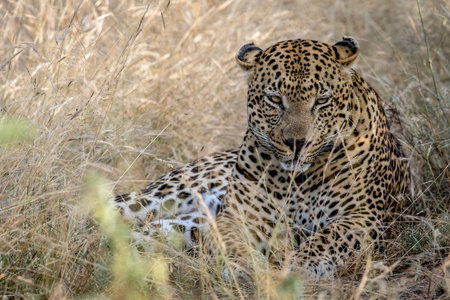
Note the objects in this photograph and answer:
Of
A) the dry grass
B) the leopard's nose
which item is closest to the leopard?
the leopard's nose

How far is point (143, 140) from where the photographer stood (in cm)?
664

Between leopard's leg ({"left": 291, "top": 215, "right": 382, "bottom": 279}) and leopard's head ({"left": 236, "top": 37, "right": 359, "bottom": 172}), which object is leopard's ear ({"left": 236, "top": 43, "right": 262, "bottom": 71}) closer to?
leopard's head ({"left": 236, "top": 37, "right": 359, "bottom": 172})

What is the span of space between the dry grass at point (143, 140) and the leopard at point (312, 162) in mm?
254

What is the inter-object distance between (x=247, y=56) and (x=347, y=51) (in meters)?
0.71

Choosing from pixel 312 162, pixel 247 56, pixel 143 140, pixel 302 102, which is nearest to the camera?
pixel 302 102

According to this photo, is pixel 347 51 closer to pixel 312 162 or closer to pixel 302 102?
pixel 302 102

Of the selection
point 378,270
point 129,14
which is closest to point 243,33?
point 129,14

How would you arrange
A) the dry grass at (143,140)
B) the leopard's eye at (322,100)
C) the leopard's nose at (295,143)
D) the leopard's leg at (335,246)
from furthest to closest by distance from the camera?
the leopard's eye at (322,100)
the leopard's nose at (295,143)
the leopard's leg at (335,246)
the dry grass at (143,140)

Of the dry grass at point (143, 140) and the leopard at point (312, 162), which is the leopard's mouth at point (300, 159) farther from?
the dry grass at point (143, 140)

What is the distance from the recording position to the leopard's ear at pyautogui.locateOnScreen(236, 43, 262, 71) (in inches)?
219

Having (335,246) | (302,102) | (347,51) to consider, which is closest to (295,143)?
(302,102)

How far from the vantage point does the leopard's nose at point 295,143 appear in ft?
16.6

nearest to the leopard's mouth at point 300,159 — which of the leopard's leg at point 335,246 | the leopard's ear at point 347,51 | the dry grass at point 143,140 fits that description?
the leopard's leg at point 335,246

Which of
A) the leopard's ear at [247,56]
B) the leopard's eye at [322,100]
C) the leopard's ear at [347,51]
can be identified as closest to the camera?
the leopard's eye at [322,100]
